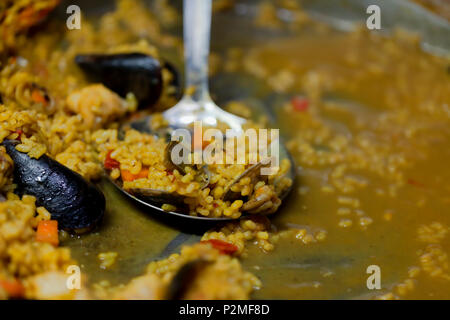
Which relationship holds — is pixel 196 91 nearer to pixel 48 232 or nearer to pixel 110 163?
pixel 110 163

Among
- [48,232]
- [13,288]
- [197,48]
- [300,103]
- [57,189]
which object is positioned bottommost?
[13,288]

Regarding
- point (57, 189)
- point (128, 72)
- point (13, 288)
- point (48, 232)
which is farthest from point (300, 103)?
point (13, 288)

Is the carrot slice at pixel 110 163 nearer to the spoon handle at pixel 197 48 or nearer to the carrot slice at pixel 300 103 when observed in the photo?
the spoon handle at pixel 197 48

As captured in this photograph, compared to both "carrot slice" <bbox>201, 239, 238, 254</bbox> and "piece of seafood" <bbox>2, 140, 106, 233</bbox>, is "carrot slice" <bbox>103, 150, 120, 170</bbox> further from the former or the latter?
"carrot slice" <bbox>201, 239, 238, 254</bbox>
